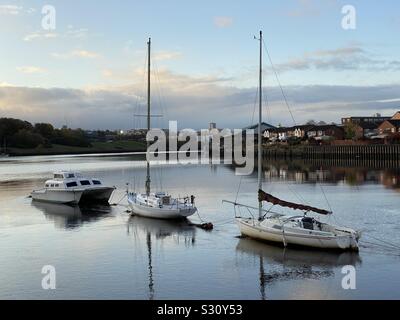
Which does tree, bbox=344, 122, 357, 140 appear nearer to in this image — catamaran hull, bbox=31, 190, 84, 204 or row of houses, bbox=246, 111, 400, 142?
row of houses, bbox=246, 111, 400, 142

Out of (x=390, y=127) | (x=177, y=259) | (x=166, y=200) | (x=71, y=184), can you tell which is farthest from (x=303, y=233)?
(x=390, y=127)

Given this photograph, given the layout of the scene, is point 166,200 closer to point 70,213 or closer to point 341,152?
point 70,213

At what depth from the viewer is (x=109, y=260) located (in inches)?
990

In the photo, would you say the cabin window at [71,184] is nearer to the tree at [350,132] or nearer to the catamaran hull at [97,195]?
the catamaran hull at [97,195]

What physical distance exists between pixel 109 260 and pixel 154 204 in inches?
430

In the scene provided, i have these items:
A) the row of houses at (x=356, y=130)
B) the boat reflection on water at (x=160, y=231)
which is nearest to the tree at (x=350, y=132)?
the row of houses at (x=356, y=130)

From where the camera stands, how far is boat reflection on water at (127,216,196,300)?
95.8ft

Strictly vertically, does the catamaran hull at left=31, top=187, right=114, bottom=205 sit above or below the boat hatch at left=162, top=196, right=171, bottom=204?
below

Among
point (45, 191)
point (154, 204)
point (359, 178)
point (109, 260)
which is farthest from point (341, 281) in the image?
point (359, 178)

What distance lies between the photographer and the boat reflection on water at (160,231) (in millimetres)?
29186

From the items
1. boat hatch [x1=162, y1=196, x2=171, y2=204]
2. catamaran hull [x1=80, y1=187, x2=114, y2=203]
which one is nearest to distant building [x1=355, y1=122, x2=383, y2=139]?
catamaran hull [x1=80, y1=187, x2=114, y2=203]

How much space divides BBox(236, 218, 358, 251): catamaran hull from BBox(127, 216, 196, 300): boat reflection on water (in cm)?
346
